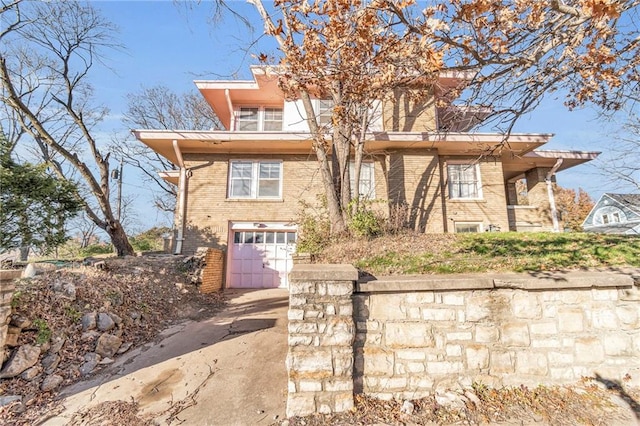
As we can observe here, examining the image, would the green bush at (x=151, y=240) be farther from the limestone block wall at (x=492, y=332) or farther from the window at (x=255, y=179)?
the limestone block wall at (x=492, y=332)

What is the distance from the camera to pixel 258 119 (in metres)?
12.2

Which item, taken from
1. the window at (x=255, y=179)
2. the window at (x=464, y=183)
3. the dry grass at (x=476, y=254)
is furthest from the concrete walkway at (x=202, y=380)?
the window at (x=464, y=183)

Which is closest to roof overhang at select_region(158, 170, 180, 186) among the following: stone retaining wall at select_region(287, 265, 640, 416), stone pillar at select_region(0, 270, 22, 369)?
stone pillar at select_region(0, 270, 22, 369)

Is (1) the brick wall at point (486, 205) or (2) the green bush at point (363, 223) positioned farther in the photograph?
(1) the brick wall at point (486, 205)

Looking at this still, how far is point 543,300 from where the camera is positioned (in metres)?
3.43

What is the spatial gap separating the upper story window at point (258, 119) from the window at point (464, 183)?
7.32 m

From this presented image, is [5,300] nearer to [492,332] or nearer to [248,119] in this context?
[492,332]

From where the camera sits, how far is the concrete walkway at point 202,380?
3156mm

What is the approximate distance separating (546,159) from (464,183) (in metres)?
3.24

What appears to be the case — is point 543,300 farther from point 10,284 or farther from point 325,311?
point 10,284

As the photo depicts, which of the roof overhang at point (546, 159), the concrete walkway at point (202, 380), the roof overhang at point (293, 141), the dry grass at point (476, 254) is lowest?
the concrete walkway at point (202, 380)

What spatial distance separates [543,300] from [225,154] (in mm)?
10171

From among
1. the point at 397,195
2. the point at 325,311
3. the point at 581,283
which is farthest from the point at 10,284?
the point at 397,195

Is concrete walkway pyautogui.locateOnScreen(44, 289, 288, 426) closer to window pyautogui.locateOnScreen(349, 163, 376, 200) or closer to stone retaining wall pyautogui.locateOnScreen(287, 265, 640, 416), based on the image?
stone retaining wall pyautogui.locateOnScreen(287, 265, 640, 416)
